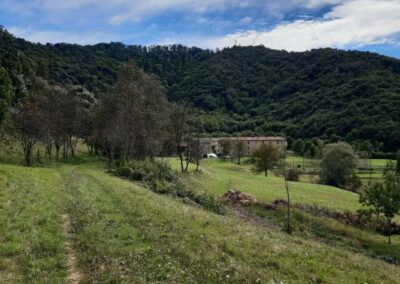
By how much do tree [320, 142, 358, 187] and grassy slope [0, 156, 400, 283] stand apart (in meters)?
87.5

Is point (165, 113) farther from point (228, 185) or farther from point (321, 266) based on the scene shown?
point (321, 266)

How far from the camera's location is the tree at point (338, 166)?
329ft

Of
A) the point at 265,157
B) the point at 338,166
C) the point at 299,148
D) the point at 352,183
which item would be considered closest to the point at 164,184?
the point at 352,183

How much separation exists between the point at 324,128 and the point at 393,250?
16535cm

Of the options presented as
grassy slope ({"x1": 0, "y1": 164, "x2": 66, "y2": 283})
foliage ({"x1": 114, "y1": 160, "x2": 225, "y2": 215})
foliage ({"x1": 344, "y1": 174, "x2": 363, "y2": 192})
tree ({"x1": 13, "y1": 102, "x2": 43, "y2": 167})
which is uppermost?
tree ({"x1": 13, "y1": 102, "x2": 43, "y2": 167})

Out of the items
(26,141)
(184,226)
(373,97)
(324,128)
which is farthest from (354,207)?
(373,97)

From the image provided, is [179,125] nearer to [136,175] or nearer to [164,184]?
[136,175]

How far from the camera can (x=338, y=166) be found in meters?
100

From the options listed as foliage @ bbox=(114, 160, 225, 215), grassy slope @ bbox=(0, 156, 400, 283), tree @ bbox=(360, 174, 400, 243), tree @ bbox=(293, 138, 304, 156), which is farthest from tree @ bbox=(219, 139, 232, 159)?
grassy slope @ bbox=(0, 156, 400, 283)

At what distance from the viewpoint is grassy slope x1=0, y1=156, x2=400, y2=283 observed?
11.3 metres

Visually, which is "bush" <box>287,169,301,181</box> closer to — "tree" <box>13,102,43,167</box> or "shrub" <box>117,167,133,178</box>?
"tree" <box>13,102,43,167</box>

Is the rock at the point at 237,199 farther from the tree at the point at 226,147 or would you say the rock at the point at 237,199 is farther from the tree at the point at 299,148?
the tree at the point at 299,148

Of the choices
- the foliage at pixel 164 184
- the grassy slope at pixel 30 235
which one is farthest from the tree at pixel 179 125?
the grassy slope at pixel 30 235

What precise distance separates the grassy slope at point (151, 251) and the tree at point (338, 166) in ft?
287
